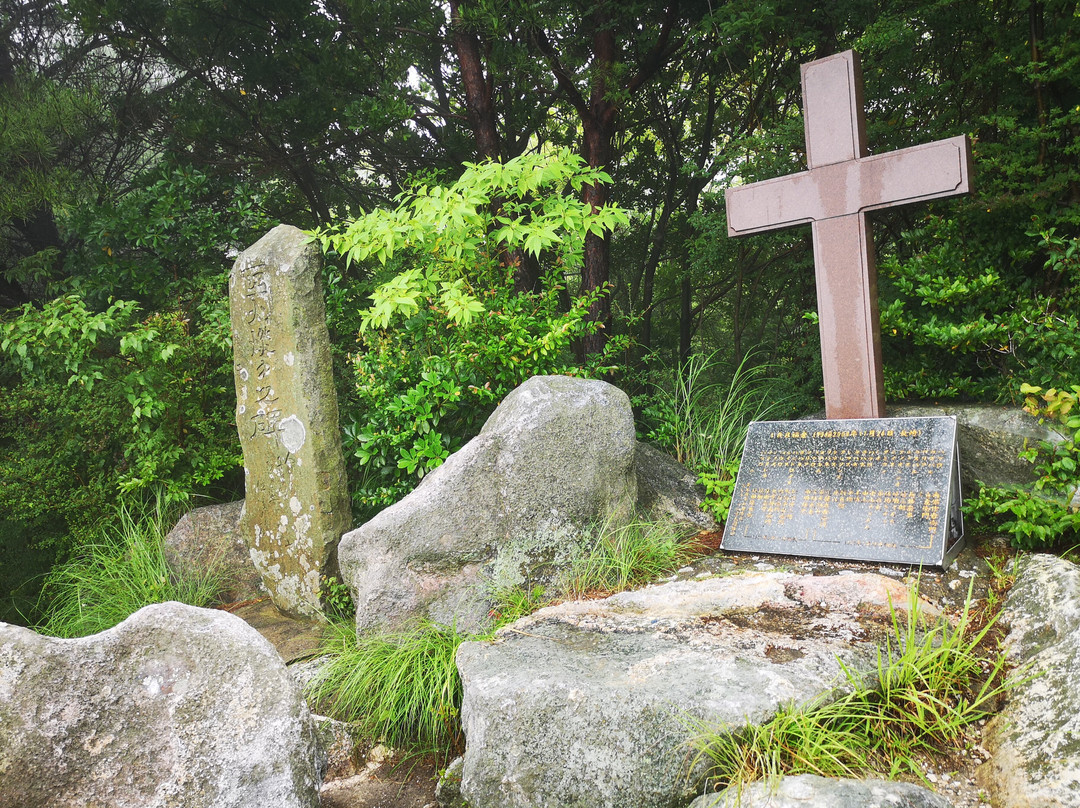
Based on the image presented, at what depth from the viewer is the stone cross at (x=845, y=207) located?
13.4 feet

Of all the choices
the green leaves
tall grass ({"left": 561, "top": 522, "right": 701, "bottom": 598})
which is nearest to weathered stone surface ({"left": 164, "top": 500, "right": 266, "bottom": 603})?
the green leaves

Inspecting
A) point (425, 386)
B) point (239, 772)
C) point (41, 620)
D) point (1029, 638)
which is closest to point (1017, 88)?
point (1029, 638)

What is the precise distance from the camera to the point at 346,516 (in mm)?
4262

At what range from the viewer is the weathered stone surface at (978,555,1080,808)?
1.88 metres

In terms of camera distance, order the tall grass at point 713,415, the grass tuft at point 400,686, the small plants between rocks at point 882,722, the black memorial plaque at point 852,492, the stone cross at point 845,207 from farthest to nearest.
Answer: the tall grass at point 713,415 → the stone cross at point 845,207 → the black memorial plaque at point 852,492 → the grass tuft at point 400,686 → the small plants between rocks at point 882,722

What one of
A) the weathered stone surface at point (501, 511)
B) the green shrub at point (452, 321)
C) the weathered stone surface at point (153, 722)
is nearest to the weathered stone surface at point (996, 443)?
the weathered stone surface at point (501, 511)

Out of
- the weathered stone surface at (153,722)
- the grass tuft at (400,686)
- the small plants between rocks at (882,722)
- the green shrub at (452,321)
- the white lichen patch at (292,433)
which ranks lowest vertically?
the grass tuft at (400,686)

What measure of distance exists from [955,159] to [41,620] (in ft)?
20.1

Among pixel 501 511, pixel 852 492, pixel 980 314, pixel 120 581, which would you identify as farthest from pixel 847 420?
pixel 120 581

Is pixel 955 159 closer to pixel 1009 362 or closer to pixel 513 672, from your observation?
pixel 1009 362

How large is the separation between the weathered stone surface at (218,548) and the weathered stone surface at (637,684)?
2558 millimetres

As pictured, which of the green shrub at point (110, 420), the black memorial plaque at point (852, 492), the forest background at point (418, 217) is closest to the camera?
the black memorial plaque at point (852, 492)

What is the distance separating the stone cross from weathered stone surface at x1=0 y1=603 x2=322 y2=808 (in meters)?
3.29

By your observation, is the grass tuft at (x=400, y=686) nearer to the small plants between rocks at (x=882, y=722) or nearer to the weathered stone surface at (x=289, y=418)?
the weathered stone surface at (x=289, y=418)
